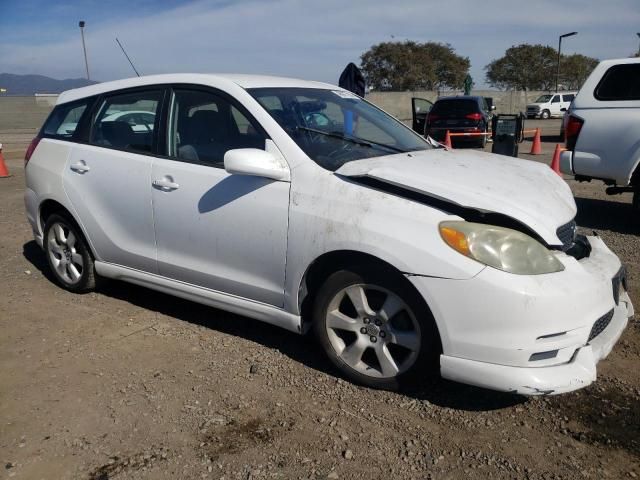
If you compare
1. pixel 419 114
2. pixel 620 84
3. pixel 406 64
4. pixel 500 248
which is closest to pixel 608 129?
pixel 620 84

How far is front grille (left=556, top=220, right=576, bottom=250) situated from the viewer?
9.45 feet

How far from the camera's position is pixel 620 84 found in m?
6.28

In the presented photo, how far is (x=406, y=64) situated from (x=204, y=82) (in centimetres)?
6438

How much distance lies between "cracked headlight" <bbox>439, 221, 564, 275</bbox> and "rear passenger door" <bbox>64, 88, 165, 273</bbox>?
211 cm

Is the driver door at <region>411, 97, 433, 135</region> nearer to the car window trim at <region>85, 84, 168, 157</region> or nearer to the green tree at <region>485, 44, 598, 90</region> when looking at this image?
the car window trim at <region>85, 84, 168, 157</region>

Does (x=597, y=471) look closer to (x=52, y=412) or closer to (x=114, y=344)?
(x=52, y=412)

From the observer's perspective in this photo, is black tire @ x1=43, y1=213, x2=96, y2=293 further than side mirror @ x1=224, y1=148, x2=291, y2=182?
Yes

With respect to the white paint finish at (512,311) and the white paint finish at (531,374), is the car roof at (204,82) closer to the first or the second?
the white paint finish at (512,311)

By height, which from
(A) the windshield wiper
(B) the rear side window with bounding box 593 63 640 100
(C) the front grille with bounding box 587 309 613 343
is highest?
(B) the rear side window with bounding box 593 63 640 100

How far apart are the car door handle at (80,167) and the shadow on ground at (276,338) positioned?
0.96 meters

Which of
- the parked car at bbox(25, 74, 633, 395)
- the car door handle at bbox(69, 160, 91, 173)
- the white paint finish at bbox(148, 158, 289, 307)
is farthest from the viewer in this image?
the car door handle at bbox(69, 160, 91, 173)

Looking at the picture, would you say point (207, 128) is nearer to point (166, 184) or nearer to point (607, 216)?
point (166, 184)

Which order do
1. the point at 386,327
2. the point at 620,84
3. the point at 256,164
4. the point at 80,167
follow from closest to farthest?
the point at 386,327 < the point at 256,164 < the point at 80,167 < the point at 620,84

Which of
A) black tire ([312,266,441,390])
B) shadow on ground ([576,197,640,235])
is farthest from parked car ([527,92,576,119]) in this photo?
black tire ([312,266,441,390])
